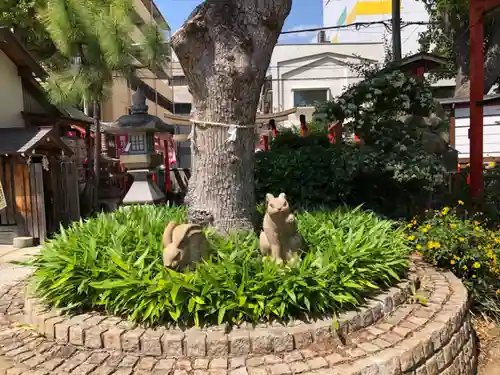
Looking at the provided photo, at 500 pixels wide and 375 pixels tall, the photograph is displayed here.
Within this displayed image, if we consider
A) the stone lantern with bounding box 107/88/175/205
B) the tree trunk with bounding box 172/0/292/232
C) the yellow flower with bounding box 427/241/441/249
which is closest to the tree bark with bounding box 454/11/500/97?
the stone lantern with bounding box 107/88/175/205

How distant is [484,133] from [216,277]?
1402cm

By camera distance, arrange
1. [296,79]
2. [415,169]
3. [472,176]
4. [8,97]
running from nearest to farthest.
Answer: [415,169] < [472,176] < [8,97] < [296,79]

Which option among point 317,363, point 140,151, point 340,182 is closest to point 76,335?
point 317,363

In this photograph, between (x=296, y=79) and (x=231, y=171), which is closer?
(x=231, y=171)

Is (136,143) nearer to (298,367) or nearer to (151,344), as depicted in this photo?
(151,344)

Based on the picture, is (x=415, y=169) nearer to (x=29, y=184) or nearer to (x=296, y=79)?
(x=29, y=184)

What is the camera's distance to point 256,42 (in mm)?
4102

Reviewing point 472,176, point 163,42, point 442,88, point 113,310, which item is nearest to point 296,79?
point 442,88

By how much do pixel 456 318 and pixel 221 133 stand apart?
2.66 m

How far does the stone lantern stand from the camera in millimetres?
7168

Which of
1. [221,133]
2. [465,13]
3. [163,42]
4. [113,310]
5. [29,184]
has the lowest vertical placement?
[113,310]

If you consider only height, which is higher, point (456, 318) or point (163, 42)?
point (163, 42)

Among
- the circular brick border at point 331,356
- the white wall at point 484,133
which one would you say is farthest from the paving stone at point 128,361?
the white wall at point 484,133

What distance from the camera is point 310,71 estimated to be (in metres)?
21.6
